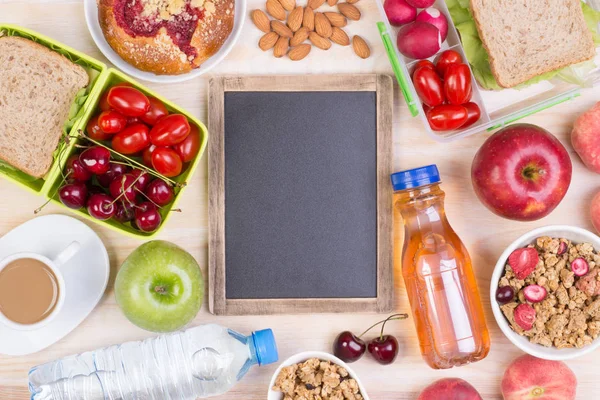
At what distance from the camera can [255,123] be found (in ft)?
3.55

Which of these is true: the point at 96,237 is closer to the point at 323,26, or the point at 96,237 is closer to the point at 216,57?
the point at 216,57

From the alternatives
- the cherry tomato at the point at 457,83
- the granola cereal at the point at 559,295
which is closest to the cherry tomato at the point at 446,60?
the cherry tomato at the point at 457,83

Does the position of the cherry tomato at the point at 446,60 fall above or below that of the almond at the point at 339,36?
below

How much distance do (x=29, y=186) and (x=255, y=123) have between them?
382 millimetres

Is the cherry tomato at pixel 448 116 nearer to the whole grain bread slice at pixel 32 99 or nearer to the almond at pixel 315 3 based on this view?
the almond at pixel 315 3

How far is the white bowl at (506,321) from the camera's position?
1.03 m

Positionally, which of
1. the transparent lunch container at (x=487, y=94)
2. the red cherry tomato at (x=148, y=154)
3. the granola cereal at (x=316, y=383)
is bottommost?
the granola cereal at (x=316, y=383)

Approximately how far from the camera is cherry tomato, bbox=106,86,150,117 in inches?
36.6

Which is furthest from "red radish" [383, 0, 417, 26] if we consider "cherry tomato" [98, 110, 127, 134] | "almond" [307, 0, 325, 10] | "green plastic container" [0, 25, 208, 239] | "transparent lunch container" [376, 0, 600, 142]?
"cherry tomato" [98, 110, 127, 134]

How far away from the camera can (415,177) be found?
1015mm

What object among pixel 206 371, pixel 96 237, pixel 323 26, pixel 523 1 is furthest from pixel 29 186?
pixel 523 1

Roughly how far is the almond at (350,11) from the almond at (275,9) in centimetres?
11

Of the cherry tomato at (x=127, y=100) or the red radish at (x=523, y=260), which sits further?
the red radish at (x=523, y=260)

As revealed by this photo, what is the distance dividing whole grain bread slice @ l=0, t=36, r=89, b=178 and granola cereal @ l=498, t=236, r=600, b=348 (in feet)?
2.56
